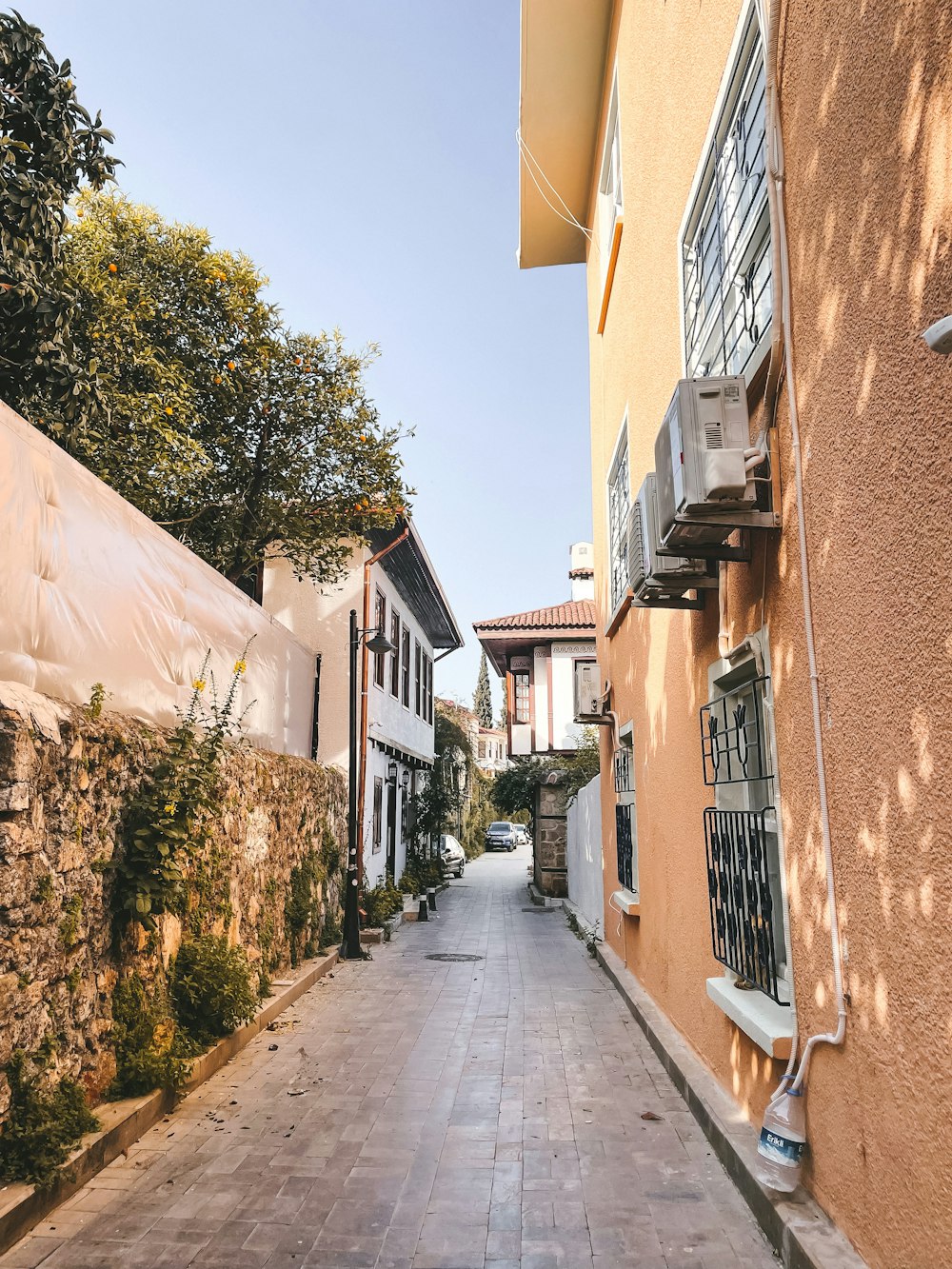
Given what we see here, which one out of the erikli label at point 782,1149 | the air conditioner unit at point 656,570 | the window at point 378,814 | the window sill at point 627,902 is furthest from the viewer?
the window at point 378,814

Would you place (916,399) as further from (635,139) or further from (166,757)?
(635,139)

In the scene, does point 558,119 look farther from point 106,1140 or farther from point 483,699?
point 483,699

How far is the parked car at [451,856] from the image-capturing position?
79.6 ft

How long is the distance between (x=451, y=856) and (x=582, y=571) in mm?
9286

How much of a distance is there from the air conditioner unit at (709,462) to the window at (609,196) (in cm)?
529

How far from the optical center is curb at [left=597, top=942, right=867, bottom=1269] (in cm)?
284

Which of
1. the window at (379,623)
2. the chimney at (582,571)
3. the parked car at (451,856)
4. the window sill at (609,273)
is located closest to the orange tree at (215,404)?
the window at (379,623)

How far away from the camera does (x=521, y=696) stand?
24125 millimetres

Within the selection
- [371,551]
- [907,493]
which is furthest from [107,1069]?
[371,551]

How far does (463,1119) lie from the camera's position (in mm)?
4797

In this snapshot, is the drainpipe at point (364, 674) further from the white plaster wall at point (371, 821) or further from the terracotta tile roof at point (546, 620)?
the terracotta tile roof at point (546, 620)

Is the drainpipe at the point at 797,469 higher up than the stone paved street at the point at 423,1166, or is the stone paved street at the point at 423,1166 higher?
the drainpipe at the point at 797,469

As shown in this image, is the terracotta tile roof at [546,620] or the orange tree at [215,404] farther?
the terracotta tile roof at [546,620]

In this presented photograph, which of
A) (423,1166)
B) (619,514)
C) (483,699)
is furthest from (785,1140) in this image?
(483,699)
